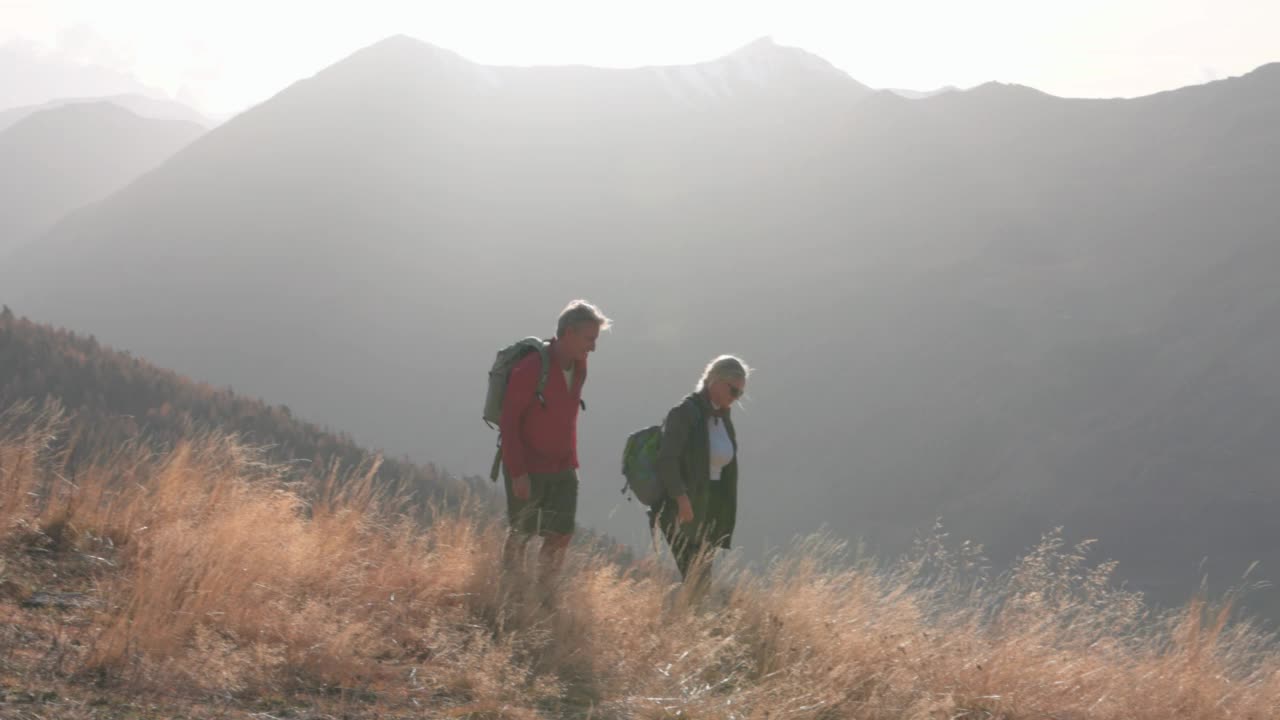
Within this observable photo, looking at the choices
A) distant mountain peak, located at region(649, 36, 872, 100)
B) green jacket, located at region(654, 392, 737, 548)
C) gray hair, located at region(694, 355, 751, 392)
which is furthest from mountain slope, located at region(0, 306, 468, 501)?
distant mountain peak, located at region(649, 36, 872, 100)

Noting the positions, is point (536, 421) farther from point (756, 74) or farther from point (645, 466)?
point (756, 74)

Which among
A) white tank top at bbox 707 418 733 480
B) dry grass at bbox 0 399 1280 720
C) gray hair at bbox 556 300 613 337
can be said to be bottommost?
dry grass at bbox 0 399 1280 720

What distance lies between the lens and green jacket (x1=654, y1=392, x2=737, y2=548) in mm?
5219

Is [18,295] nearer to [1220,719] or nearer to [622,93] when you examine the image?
[622,93]

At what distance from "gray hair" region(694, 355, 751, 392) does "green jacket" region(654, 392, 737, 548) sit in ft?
0.25

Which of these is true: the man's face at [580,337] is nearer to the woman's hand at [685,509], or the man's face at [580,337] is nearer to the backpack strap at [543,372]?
the backpack strap at [543,372]

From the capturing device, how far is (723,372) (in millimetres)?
5379

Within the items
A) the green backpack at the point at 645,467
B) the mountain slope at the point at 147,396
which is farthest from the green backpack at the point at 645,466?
the mountain slope at the point at 147,396

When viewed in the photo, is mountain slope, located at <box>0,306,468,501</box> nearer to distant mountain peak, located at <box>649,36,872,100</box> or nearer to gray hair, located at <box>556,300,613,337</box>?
gray hair, located at <box>556,300,613,337</box>

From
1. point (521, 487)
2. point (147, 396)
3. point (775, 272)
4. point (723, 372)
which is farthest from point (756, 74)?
point (521, 487)

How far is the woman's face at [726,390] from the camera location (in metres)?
5.34

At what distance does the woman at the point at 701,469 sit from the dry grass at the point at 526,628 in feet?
0.95

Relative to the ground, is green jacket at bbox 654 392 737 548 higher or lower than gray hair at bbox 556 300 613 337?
lower

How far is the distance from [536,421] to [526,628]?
3.39 feet
